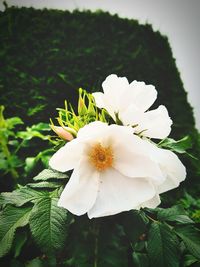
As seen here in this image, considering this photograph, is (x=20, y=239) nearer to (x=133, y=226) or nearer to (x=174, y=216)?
(x=133, y=226)

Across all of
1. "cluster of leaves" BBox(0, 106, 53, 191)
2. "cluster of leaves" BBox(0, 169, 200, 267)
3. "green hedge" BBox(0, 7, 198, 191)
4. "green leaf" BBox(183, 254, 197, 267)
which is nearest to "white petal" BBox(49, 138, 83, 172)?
"cluster of leaves" BBox(0, 169, 200, 267)

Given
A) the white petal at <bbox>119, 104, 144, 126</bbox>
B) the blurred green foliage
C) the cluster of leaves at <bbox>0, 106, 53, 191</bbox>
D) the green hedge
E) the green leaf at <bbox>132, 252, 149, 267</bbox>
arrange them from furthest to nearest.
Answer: the green hedge
the blurred green foliage
the cluster of leaves at <bbox>0, 106, 53, 191</bbox>
the green leaf at <bbox>132, 252, 149, 267</bbox>
the white petal at <bbox>119, 104, 144, 126</bbox>

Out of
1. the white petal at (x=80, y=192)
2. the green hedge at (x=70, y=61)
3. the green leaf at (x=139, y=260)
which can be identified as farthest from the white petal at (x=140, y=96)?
the green hedge at (x=70, y=61)

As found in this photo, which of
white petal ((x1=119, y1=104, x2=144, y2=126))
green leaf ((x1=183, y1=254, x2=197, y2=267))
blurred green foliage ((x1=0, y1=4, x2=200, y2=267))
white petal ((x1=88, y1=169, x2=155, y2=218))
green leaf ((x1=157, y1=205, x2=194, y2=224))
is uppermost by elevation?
blurred green foliage ((x1=0, y1=4, x2=200, y2=267))

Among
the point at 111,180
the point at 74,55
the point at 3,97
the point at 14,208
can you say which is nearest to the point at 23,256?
the point at 14,208

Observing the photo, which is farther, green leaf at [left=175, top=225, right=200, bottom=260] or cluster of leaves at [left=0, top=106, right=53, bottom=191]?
cluster of leaves at [left=0, top=106, right=53, bottom=191]

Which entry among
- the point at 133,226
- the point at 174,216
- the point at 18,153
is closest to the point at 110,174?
the point at 133,226

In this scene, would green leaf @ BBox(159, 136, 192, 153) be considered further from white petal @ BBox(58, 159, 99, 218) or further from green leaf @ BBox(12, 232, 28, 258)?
green leaf @ BBox(12, 232, 28, 258)

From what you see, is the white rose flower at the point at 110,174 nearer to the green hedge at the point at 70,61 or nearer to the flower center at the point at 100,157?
the flower center at the point at 100,157
